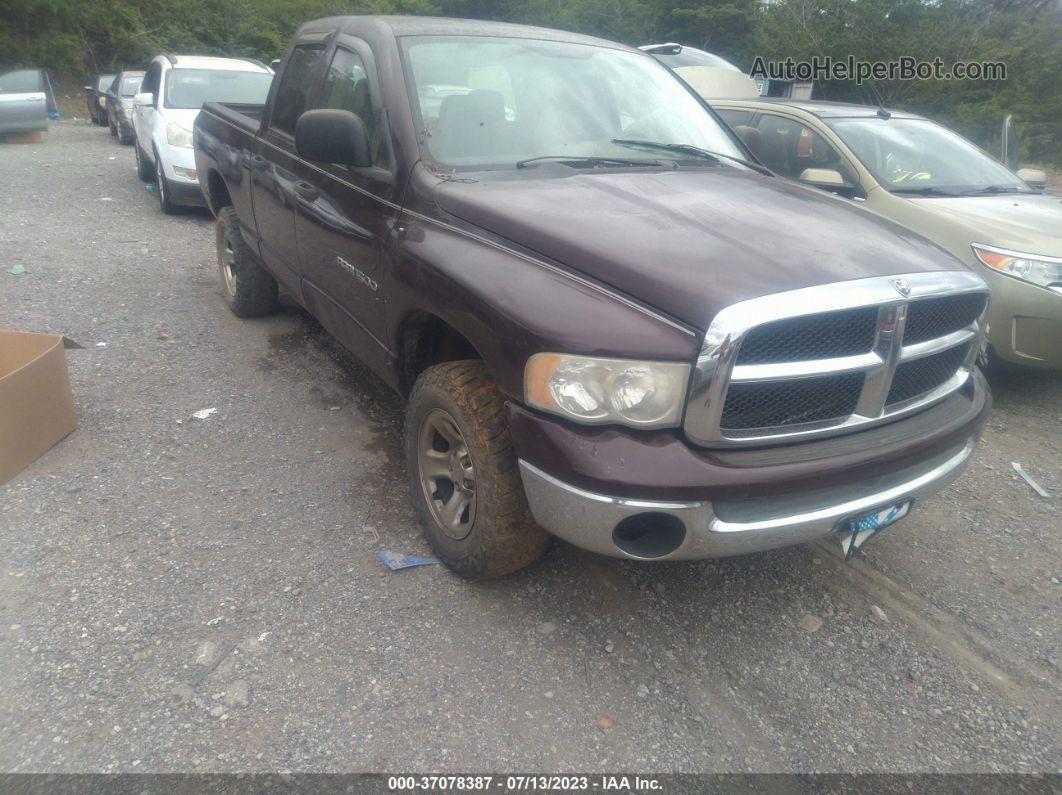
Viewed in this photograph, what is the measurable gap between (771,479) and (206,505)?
2.42 metres

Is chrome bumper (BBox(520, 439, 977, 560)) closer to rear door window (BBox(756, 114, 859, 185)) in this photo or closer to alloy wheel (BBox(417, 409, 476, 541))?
alloy wheel (BBox(417, 409, 476, 541))

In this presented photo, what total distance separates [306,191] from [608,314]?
2213 millimetres

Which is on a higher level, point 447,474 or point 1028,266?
point 1028,266

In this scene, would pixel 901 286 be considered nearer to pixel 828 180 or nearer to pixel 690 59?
pixel 828 180

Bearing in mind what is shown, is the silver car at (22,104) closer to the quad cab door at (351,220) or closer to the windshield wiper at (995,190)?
the quad cab door at (351,220)

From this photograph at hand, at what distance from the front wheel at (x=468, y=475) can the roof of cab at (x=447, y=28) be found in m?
1.66

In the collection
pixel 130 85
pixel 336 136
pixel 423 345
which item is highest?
pixel 130 85

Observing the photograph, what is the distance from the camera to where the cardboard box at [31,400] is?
11.5 feet

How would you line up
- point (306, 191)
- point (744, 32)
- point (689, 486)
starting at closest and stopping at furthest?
point (689, 486)
point (306, 191)
point (744, 32)

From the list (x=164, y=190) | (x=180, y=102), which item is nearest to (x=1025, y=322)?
(x=164, y=190)

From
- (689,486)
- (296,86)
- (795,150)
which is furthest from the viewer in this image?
(795,150)

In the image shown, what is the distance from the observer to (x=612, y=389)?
2262 millimetres

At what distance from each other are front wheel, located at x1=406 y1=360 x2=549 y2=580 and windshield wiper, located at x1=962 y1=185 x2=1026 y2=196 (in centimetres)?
447

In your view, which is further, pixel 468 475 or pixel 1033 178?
pixel 1033 178
